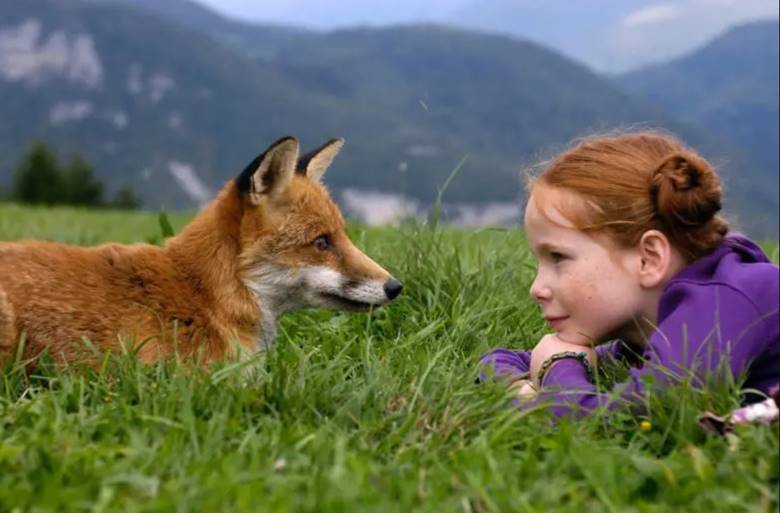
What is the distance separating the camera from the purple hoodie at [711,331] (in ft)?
11.7

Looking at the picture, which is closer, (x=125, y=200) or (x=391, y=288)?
(x=391, y=288)

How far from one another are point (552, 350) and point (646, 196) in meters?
0.77

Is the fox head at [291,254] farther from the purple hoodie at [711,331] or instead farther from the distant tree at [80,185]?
the distant tree at [80,185]

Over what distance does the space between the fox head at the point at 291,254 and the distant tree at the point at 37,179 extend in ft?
201

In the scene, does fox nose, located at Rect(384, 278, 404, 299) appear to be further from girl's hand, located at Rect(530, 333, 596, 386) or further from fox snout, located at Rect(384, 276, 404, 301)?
girl's hand, located at Rect(530, 333, 596, 386)

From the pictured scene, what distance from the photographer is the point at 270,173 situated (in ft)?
16.5

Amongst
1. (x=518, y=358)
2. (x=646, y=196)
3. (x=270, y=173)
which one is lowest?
(x=518, y=358)

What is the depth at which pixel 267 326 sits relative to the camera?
513 cm

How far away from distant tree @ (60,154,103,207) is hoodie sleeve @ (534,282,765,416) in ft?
210

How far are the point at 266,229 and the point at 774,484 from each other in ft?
9.48

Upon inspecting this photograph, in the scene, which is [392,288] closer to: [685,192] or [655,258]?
[655,258]

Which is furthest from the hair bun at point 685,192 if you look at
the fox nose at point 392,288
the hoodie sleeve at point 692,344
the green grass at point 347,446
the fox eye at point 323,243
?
the fox eye at point 323,243

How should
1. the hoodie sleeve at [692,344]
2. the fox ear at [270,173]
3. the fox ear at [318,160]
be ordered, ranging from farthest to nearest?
the fox ear at [318,160]
the fox ear at [270,173]
the hoodie sleeve at [692,344]

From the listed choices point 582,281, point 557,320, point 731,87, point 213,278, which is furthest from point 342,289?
point 731,87
